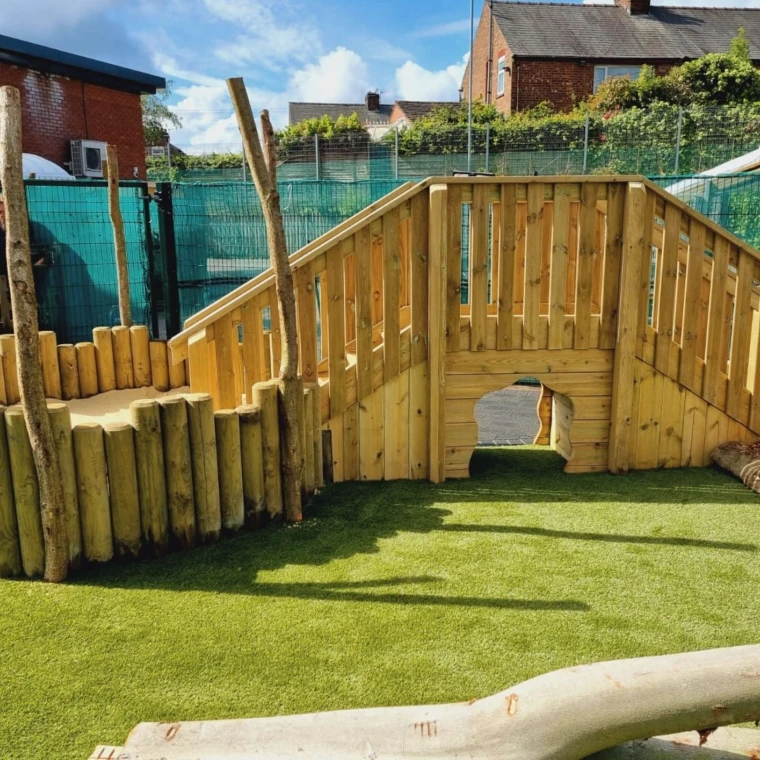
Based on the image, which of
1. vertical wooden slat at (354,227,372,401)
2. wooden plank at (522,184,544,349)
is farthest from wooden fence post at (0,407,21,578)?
wooden plank at (522,184,544,349)

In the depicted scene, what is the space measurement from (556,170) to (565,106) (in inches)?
702

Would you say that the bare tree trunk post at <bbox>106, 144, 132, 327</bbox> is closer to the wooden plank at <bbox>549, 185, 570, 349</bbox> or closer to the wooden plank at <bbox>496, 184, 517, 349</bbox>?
the wooden plank at <bbox>496, 184, 517, 349</bbox>

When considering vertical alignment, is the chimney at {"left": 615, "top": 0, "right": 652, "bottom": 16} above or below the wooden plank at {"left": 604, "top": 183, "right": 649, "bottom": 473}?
above

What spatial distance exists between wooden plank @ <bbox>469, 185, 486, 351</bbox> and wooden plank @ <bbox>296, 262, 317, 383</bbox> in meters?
1.22

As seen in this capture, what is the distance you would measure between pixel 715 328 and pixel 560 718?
4674 millimetres

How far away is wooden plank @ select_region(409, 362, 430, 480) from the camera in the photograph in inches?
235

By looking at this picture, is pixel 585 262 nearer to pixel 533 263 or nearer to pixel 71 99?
pixel 533 263

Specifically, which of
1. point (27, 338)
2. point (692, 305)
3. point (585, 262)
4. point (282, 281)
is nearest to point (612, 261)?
point (585, 262)

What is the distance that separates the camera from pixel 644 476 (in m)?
6.04

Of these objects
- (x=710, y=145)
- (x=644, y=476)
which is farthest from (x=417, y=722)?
(x=710, y=145)

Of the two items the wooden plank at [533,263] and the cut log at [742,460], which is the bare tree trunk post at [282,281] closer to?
the wooden plank at [533,263]

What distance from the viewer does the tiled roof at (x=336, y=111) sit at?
196 feet

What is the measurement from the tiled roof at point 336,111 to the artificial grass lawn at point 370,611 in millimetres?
57739

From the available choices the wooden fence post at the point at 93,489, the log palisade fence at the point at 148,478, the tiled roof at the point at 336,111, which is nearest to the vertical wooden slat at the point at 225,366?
the log palisade fence at the point at 148,478
